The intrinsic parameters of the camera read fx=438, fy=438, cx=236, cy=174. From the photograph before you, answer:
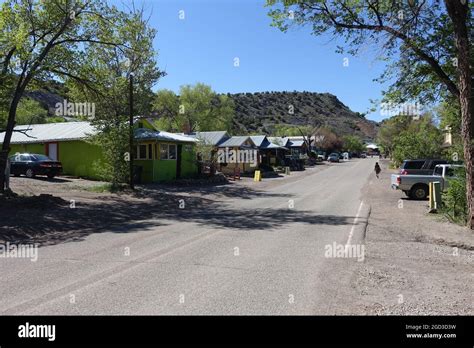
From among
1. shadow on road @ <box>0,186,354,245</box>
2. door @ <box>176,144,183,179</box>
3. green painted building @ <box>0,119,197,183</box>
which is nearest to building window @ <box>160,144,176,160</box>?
green painted building @ <box>0,119,197,183</box>

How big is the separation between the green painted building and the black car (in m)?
1.49

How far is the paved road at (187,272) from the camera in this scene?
5.63 m

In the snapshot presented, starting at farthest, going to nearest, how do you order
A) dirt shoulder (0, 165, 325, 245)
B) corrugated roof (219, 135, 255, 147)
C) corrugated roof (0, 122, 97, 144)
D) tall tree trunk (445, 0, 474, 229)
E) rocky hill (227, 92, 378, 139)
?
rocky hill (227, 92, 378, 139), corrugated roof (219, 135, 255, 147), corrugated roof (0, 122, 97, 144), tall tree trunk (445, 0, 474, 229), dirt shoulder (0, 165, 325, 245)

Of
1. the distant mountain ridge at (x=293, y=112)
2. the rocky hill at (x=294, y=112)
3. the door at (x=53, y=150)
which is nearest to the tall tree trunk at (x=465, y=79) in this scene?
the door at (x=53, y=150)

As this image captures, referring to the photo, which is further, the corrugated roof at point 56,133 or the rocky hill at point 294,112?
the rocky hill at point 294,112

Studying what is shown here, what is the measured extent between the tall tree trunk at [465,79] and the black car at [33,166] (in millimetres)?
24347

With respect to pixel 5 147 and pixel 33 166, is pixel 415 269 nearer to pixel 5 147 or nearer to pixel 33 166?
pixel 5 147

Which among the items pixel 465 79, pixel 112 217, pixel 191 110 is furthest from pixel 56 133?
pixel 191 110

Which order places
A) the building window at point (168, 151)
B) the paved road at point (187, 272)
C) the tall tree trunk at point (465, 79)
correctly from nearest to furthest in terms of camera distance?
the paved road at point (187, 272)
the tall tree trunk at point (465, 79)
the building window at point (168, 151)

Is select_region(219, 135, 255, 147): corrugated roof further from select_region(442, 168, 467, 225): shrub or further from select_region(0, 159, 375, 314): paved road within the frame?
select_region(0, 159, 375, 314): paved road

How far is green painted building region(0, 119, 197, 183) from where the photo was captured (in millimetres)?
30375

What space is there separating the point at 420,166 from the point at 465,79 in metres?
10.6

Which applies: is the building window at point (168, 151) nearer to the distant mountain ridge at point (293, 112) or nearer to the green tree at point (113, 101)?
the green tree at point (113, 101)

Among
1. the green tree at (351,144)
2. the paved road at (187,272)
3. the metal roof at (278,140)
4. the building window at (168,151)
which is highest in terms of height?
the green tree at (351,144)
